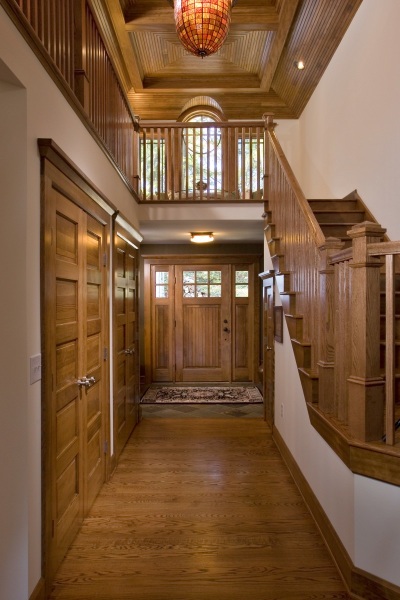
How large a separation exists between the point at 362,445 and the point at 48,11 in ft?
8.59

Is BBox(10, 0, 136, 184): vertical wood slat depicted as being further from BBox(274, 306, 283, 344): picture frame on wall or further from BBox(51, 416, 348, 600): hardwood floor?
BBox(51, 416, 348, 600): hardwood floor

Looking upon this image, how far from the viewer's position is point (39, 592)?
1.75 metres

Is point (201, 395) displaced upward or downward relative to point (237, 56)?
downward

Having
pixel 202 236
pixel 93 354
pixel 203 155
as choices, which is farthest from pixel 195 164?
pixel 93 354

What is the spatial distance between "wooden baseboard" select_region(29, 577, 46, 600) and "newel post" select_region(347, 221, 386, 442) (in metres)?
1.63

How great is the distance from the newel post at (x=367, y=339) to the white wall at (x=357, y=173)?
0.27 metres

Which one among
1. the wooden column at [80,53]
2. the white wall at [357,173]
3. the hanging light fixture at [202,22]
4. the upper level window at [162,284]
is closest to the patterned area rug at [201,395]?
the upper level window at [162,284]

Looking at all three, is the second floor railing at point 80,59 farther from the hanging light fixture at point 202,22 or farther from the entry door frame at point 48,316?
the hanging light fixture at point 202,22

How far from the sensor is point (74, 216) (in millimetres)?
2285

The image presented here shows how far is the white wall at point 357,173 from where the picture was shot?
1.77 meters

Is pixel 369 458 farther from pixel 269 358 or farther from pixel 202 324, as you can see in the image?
pixel 202 324

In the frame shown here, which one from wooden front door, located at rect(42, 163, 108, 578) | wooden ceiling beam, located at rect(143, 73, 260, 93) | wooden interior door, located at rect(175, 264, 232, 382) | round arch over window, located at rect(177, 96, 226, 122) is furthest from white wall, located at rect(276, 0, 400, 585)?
wooden interior door, located at rect(175, 264, 232, 382)

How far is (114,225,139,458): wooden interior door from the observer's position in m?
3.46

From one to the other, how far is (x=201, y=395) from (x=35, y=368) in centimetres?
444
